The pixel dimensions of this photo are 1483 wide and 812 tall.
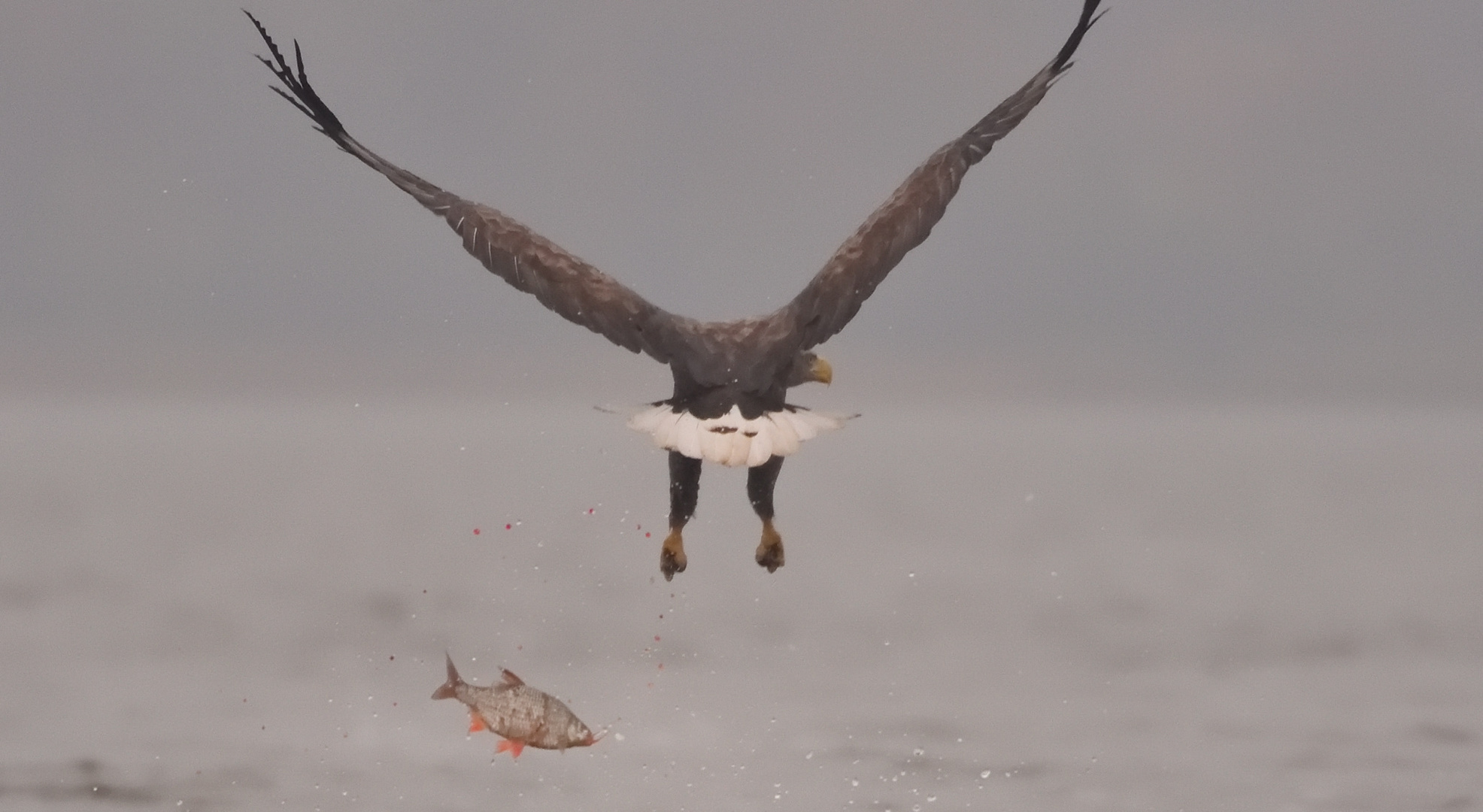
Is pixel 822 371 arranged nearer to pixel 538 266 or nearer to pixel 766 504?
pixel 766 504

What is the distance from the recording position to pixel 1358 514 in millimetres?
22812

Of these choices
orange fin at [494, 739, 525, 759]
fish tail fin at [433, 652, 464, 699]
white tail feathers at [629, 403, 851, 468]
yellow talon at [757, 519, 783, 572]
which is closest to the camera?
white tail feathers at [629, 403, 851, 468]

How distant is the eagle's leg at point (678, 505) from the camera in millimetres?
6387

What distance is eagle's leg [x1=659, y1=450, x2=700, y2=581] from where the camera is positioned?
6.39 metres

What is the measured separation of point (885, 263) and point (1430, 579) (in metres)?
9.42

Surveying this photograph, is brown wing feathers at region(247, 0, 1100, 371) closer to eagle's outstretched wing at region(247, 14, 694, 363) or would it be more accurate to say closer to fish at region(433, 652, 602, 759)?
eagle's outstretched wing at region(247, 14, 694, 363)

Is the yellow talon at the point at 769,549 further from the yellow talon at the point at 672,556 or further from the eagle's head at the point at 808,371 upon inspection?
the eagle's head at the point at 808,371

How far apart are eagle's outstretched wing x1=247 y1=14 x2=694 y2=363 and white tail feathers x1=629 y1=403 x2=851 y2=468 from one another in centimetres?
25

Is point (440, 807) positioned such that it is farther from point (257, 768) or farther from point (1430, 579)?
point (1430, 579)

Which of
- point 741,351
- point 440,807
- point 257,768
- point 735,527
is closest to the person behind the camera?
point 741,351

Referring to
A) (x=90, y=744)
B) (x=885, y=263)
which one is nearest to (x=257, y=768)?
(x=90, y=744)

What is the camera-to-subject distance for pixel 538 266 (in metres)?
6.36

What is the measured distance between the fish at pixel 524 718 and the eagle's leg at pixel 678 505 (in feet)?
2.01

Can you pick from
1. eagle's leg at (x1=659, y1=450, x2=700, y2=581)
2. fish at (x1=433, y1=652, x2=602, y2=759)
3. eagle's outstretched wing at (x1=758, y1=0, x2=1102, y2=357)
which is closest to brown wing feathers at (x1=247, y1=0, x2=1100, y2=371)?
eagle's outstretched wing at (x1=758, y1=0, x2=1102, y2=357)
